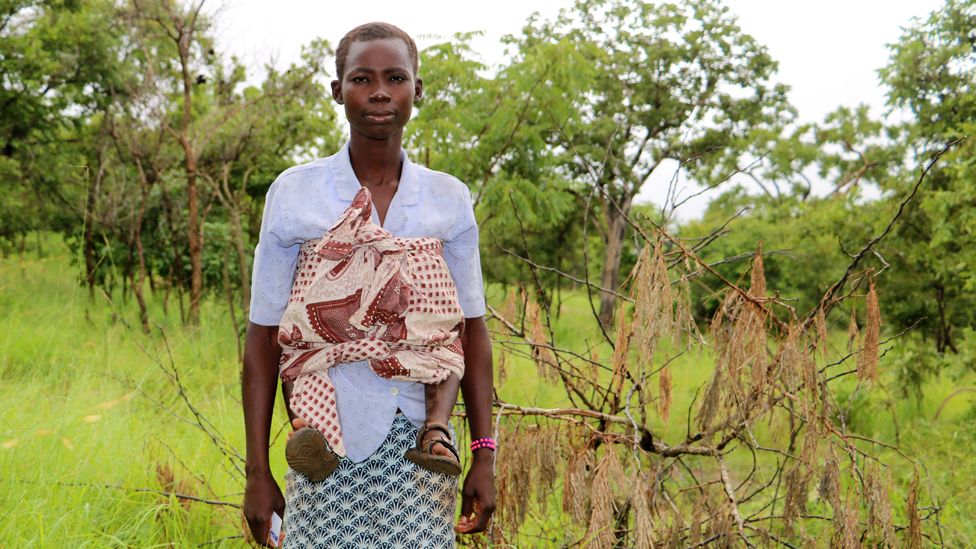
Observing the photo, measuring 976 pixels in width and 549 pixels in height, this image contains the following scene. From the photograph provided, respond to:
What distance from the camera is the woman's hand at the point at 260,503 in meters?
1.73

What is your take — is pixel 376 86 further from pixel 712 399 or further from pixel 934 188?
pixel 934 188

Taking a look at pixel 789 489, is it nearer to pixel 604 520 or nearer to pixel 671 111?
pixel 604 520

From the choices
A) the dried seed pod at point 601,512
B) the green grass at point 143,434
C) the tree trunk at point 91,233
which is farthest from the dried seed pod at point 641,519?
the tree trunk at point 91,233

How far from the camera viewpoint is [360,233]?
1649mm

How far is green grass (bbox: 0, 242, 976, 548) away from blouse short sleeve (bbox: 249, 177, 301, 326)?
1.37 metres

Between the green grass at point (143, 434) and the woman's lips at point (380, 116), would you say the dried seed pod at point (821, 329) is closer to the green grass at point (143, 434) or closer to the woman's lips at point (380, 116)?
the green grass at point (143, 434)

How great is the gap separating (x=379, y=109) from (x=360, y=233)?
247 mm

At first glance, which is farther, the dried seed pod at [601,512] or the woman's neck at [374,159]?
the dried seed pod at [601,512]

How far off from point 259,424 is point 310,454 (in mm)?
204

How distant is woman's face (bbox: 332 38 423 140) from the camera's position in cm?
170

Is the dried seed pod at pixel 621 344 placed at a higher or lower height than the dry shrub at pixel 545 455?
higher

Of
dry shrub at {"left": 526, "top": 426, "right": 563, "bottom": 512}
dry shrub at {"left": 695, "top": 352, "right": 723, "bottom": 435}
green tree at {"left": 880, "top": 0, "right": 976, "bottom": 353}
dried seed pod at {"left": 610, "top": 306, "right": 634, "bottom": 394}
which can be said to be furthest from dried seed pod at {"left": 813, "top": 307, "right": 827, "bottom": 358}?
green tree at {"left": 880, "top": 0, "right": 976, "bottom": 353}

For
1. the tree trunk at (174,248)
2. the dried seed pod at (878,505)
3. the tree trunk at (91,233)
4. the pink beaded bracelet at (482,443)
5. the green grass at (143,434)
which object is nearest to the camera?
the pink beaded bracelet at (482,443)

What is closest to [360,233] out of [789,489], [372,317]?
[372,317]
